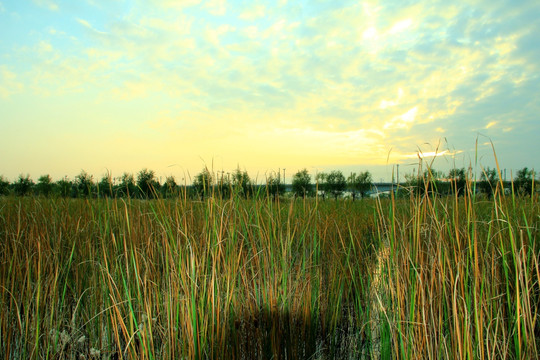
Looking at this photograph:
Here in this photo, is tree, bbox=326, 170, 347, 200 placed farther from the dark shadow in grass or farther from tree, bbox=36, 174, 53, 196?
the dark shadow in grass

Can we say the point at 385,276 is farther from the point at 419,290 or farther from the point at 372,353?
the point at 372,353

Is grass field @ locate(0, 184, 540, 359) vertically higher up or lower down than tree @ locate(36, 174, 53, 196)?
lower down

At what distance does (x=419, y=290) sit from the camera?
207cm

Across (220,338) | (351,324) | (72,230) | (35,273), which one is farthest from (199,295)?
(72,230)

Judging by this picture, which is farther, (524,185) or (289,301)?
(524,185)

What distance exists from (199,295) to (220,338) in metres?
0.31

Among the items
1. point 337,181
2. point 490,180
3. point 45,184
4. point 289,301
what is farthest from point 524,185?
point 337,181

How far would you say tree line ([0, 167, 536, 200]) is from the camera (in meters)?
2.61

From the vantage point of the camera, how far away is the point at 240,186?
277 cm

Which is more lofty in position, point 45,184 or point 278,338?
point 45,184

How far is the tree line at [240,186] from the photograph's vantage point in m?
2.61

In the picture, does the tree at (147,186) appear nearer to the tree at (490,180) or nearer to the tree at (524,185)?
the tree at (490,180)

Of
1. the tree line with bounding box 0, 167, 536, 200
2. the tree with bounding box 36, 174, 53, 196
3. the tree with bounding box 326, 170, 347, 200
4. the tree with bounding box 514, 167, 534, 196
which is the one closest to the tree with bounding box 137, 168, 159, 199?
the tree line with bounding box 0, 167, 536, 200

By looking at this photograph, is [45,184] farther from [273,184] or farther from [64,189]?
[273,184]
